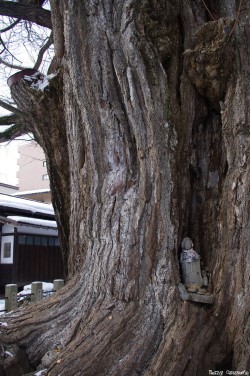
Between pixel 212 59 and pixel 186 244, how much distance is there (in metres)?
1.49

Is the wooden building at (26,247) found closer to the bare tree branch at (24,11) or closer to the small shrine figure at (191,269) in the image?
the bare tree branch at (24,11)

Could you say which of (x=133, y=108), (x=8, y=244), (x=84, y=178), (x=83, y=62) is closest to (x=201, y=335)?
(x=84, y=178)

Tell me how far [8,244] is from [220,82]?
10.2 metres

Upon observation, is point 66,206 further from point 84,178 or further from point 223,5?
point 223,5

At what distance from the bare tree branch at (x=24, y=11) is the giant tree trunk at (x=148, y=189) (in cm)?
187

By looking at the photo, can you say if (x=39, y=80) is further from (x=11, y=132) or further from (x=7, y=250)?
(x=7, y=250)

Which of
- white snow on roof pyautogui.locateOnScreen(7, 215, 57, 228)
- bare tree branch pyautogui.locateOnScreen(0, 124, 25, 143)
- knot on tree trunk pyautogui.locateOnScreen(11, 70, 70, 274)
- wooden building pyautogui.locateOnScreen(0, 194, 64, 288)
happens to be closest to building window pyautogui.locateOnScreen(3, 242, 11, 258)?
wooden building pyautogui.locateOnScreen(0, 194, 64, 288)

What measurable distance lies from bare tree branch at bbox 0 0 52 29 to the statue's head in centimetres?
406

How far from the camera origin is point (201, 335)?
2.56 metres

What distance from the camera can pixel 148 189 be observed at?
2848 mm

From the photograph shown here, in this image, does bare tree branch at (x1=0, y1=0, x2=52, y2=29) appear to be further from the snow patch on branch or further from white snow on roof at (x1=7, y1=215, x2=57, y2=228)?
white snow on roof at (x1=7, y1=215, x2=57, y2=228)

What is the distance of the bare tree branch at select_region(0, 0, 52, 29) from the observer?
5059 millimetres

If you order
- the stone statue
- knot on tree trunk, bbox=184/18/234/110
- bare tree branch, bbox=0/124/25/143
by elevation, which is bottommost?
the stone statue

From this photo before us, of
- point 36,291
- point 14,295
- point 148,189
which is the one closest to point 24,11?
point 148,189
